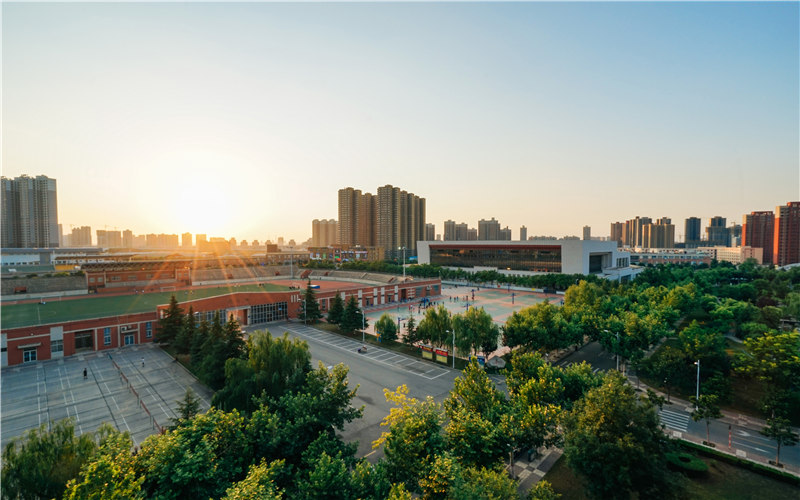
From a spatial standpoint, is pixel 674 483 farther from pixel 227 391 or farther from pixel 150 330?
pixel 150 330

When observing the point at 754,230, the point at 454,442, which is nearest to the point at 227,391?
the point at 454,442

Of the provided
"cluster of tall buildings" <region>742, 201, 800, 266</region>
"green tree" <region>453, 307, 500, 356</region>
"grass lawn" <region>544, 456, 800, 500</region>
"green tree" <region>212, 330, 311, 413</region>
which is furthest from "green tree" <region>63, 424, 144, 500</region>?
"cluster of tall buildings" <region>742, 201, 800, 266</region>

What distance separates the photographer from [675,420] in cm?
2369

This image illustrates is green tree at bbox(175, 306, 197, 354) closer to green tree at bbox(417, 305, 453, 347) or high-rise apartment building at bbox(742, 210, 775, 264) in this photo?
green tree at bbox(417, 305, 453, 347)

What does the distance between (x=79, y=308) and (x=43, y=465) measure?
147 feet

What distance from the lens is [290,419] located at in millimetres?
15828

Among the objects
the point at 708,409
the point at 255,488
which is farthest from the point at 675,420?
the point at 255,488

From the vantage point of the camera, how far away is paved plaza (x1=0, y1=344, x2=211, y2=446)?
23.1 metres

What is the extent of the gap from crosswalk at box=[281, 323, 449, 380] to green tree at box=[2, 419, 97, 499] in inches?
918

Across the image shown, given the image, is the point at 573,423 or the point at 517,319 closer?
the point at 573,423

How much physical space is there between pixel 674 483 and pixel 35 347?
164 ft

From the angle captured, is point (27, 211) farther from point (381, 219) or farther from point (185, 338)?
point (185, 338)

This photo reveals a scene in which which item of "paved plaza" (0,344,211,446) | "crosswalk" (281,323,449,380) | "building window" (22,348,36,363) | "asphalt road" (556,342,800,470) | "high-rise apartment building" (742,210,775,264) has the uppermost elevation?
"high-rise apartment building" (742,210,775,264)

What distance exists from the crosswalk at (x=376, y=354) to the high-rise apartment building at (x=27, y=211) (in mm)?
122169
